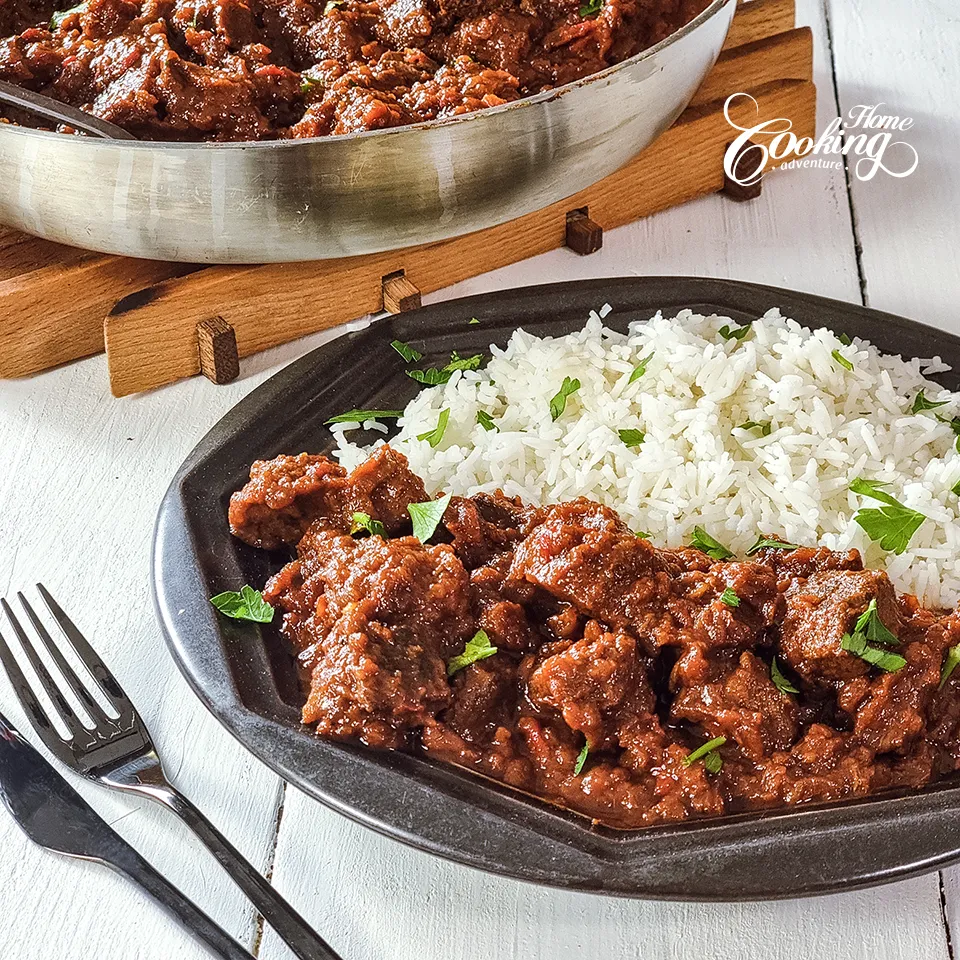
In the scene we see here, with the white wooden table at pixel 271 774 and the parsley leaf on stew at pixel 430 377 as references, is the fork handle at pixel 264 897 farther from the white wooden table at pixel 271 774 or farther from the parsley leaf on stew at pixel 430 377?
the parsley leaf on stew at pixel 430 377

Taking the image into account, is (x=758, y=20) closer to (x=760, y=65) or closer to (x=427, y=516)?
(x=760, y=65)

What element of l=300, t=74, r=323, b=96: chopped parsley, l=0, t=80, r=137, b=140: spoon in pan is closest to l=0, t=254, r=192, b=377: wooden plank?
l=0, t=80, r=137, b=140: spoon in pan

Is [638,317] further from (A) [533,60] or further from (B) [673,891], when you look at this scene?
(B) [673,891]

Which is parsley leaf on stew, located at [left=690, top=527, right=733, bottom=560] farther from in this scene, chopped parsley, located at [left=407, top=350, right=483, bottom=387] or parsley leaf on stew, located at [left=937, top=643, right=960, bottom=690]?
chopped parsley, located at [left=407, top=350, right=483, bottom=387]

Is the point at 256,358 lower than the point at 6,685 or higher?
higher

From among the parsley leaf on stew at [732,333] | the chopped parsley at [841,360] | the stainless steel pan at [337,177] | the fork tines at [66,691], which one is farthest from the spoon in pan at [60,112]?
the chopped parsley at [841,360]

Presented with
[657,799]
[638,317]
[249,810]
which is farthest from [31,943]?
[638,317]

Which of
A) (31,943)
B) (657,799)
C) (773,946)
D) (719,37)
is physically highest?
(719,37)
